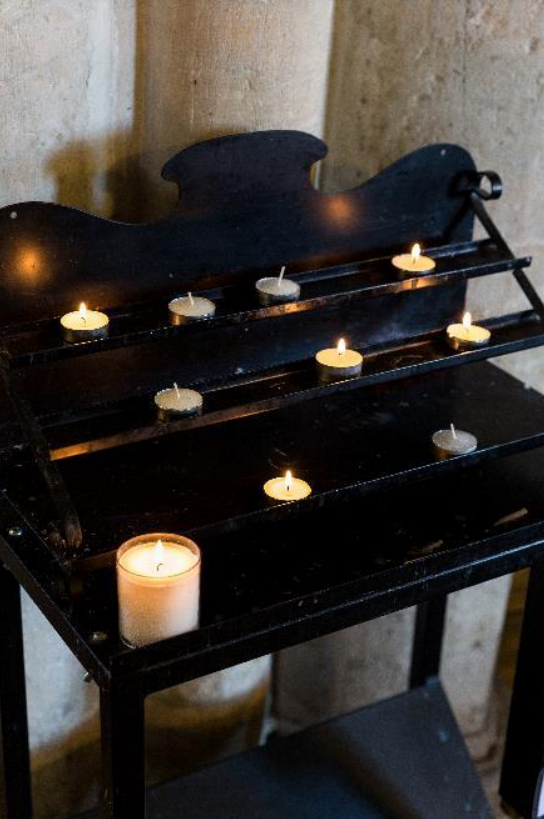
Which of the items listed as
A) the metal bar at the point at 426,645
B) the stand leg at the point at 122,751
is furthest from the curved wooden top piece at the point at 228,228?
the metal bar at the point at 426,645

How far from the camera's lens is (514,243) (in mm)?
2115

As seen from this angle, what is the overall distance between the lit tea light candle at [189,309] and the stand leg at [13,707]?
0.43 meters

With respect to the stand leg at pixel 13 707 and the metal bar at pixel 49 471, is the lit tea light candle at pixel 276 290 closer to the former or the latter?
the metal bar at pixel 49 471

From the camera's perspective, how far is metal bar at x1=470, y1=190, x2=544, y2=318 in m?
1.86

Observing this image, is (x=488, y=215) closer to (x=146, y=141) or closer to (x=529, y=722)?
(x=146, y=141)

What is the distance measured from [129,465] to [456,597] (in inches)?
38.3

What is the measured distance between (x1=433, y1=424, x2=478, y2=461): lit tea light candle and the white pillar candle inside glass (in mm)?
396

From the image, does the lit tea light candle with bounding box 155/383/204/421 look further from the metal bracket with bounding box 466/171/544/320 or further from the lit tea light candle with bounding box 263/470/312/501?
the metal bracket with bounding box 466/171/544/320

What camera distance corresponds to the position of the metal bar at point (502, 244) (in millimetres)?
1857

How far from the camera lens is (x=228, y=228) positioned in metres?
1.76

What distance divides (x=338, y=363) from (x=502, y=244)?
0.37m

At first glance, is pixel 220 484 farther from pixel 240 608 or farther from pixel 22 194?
pixel 22 194

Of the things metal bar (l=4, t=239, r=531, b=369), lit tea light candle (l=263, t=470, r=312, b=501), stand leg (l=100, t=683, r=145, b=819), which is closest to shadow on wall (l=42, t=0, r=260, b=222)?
metal bar (l=4, t=239, r=531, b=369)

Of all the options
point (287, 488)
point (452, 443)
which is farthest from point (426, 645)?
point (287, 488)
